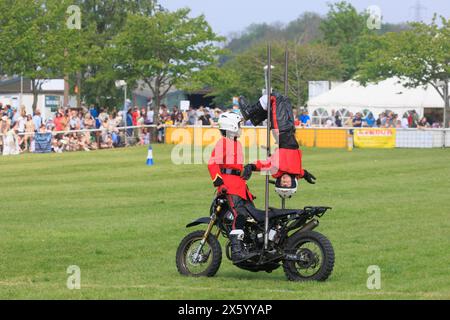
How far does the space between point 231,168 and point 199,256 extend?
1.17 meters

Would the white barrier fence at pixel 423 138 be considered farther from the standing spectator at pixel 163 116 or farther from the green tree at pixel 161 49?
the green tree at pixel 161 49

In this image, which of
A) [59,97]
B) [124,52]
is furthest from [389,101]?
[59,97]

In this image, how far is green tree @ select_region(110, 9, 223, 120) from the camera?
58125 millimetres

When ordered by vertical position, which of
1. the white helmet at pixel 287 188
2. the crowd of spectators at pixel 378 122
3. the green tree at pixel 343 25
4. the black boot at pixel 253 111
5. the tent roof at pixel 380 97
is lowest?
the white helmet at pixel 287 188

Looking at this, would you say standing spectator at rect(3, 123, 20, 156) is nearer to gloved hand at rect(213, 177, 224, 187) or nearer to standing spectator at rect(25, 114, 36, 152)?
standing spectator at rect(25, 114, 36, 152)

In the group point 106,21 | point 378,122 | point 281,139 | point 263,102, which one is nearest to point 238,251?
point 281,139

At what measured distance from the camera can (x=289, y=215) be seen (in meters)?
12.6

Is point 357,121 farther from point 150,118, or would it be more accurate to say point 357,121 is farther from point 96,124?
point 96,124

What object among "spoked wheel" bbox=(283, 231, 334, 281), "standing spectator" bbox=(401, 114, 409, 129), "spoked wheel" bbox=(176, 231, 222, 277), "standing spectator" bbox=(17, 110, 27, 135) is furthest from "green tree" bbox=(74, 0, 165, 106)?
"spoked wheel" bbox=(283, 231, 334, 281)

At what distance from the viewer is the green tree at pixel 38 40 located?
53125 millimetres

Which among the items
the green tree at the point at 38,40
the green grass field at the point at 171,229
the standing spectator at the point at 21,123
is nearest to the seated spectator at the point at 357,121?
the green grass field at the point at 171,229

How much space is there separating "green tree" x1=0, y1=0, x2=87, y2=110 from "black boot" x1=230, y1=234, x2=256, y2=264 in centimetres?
4109

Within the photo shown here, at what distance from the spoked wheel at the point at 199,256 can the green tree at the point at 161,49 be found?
44.2 metres
